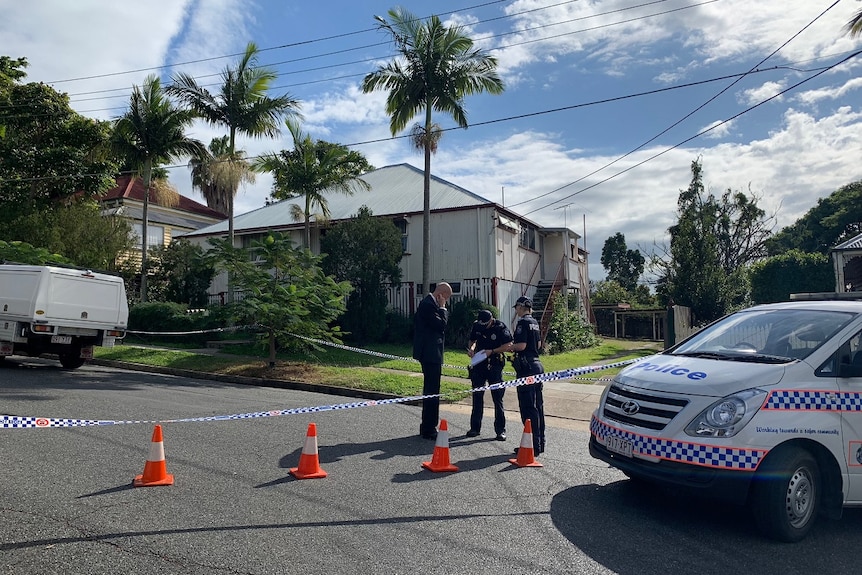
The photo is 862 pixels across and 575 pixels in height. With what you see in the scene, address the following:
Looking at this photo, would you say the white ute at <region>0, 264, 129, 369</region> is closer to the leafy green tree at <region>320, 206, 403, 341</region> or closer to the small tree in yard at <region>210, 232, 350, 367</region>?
the small tree in yard at <region>210, 232, 350, 367</region>

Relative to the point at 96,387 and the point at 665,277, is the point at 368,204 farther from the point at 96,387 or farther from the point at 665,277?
the point at 96,387

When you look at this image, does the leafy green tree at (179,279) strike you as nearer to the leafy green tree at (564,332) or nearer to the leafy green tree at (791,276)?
the leafy green tree at (564,332)

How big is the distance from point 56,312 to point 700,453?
13.2 metres

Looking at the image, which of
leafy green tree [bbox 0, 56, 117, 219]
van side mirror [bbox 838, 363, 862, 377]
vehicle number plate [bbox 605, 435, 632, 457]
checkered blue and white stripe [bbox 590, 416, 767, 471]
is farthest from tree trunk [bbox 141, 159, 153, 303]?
van side mirror [bbox 838, 363, 862, 377]

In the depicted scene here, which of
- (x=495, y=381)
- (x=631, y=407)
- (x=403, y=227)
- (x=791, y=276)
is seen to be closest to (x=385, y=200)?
(x=403, y=227)

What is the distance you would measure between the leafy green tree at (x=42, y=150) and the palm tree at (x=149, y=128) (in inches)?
129

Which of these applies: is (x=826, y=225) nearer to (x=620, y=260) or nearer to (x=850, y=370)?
(x=620, y=260)

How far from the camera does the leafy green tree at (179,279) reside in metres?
25.5

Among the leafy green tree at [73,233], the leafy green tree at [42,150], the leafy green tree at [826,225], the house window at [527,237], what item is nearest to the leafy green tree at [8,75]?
the leafy green tree at [42,150]

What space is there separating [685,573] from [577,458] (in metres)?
3.25

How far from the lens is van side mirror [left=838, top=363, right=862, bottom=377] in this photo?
15.8 feet

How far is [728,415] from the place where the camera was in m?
4.60

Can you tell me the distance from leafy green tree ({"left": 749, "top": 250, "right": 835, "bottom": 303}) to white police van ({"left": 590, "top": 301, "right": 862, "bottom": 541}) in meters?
21.5

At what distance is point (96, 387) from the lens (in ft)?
38.3
